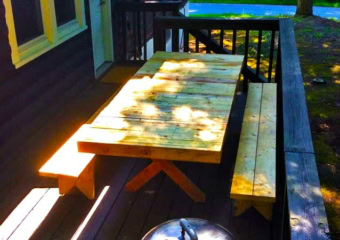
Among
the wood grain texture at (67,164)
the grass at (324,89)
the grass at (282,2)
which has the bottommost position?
the grass at (282,2)

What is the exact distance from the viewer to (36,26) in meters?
4.70

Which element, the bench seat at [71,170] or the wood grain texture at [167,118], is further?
the bench seat at [71,170]

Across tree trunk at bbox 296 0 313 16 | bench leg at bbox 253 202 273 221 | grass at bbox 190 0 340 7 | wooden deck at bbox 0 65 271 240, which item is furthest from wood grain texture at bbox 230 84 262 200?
grass at bbox 190 0 340 7

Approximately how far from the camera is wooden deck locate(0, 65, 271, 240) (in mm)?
3191

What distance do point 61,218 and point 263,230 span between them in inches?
58.8

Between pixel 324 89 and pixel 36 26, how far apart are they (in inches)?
213

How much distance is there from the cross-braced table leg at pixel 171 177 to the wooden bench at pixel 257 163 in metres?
0.42

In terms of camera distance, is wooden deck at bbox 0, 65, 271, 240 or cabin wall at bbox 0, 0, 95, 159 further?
cabin wall at bbox 0, 0, 95, 159

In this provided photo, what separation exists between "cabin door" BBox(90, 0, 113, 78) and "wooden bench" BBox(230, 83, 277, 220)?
129 inches

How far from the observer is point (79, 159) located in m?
3.35

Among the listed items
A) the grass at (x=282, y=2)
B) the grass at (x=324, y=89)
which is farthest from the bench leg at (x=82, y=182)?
the grass at (x=282, y=2)

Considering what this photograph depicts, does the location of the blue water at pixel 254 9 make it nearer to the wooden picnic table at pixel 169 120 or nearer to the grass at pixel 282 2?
the grass at pixel 282 2

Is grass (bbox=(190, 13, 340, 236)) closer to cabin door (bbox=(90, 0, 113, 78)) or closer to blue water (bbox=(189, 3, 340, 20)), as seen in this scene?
cabin door (bbox=(90, 0, 113, 78))

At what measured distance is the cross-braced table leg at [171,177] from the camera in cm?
336
